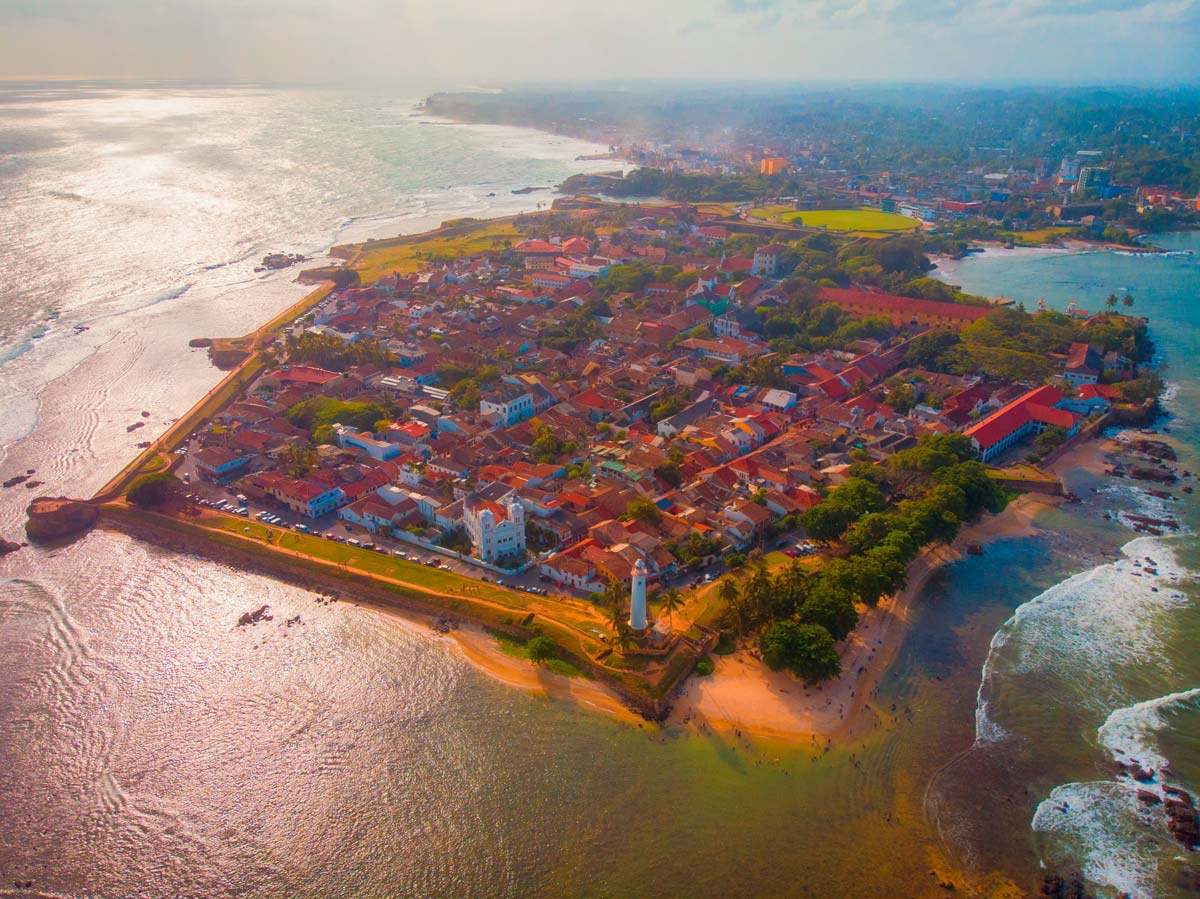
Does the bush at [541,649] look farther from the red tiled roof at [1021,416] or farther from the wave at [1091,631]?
the red tiled roof at [1021,416]

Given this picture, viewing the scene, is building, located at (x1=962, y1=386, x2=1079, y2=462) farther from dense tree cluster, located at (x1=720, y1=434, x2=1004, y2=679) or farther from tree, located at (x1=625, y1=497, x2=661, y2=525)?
tree, located at (x1=625, y1=497, x2=661, y2=525)

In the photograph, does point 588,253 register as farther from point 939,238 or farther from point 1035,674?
point 1035,674

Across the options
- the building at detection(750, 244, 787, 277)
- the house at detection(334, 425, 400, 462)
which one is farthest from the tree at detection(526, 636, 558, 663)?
the building at detection(750, 244, 787, 277)

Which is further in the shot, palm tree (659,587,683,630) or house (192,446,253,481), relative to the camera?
house (192,446,253,481)

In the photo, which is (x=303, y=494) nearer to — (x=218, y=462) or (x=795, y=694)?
(x=218, y=462)

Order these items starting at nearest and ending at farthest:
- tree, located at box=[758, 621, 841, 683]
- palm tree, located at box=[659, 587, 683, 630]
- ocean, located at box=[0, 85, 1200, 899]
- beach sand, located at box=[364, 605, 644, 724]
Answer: ocean, located at box=[0, 85, 1200, 899] → tree, located at box=[758, 621, 841, 683] → beach sand, located at box=[364, 605, 644, 724] → palm tree, located at box=[659, 587, 683, 630]

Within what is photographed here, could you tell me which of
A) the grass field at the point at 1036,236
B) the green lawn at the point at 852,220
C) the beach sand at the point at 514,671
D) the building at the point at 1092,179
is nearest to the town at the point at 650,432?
the beach sand at the point at 514,671

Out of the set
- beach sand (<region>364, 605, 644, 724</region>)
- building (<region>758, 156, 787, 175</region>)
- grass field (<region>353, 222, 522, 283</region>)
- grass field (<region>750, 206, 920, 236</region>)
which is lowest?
building (<region>758, 156, 787, 175</region>)

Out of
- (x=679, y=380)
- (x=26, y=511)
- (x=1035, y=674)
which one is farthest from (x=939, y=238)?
(x=26, y=511)
